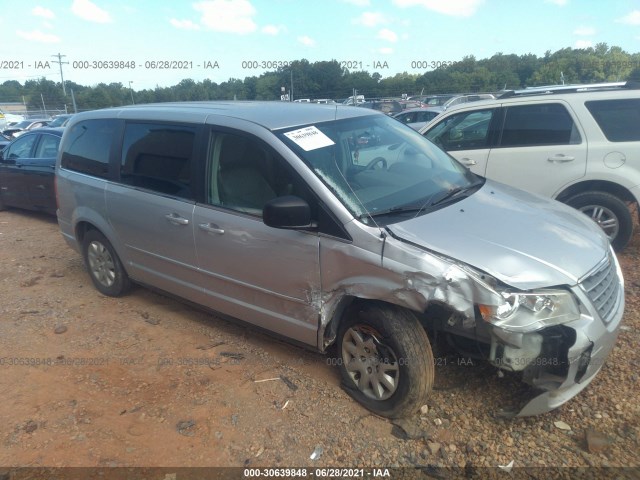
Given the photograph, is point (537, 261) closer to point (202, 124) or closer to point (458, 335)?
point (458, 335)

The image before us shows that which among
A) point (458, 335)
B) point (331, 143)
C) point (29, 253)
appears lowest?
point (29, 253)

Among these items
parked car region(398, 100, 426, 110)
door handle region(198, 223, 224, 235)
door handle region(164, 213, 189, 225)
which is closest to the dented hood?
door handle region(198, 223, 224, 235)

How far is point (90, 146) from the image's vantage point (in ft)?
15.3

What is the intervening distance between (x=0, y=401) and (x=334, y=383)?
2.31 m

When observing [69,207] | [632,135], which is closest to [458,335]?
[632,135]

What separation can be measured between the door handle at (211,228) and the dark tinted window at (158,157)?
0.28m

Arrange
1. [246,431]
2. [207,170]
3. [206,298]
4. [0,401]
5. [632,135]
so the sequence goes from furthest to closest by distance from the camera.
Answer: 1. [632,135]
2. [206,298]
3. [207,170]
4. [0,401]
5. [246,431]

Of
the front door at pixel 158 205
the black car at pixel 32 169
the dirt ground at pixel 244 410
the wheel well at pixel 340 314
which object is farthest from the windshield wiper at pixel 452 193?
the black car at pixel 32 169

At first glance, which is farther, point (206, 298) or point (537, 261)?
point (206, 298)

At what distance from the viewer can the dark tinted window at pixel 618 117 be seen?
4965 mm

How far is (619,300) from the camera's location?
116 inches

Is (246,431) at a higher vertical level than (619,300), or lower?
lower

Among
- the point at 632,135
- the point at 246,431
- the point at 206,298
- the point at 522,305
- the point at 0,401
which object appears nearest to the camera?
the point at 522,305

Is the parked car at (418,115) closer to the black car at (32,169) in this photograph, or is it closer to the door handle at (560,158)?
the door handle at (560,158)
